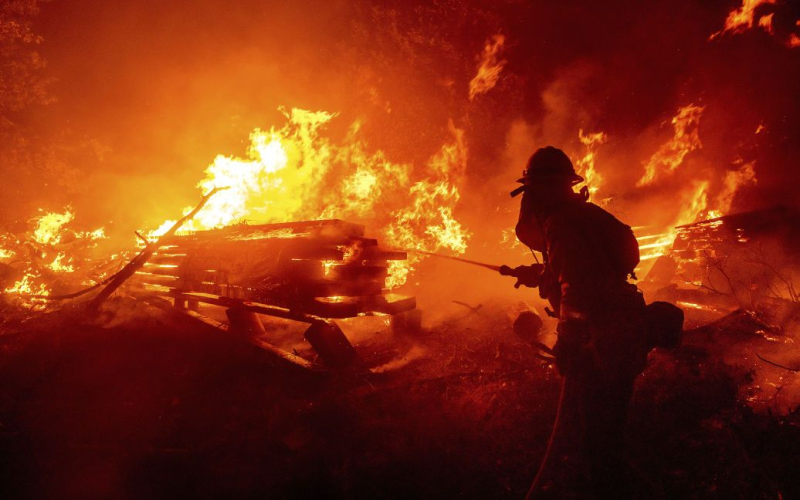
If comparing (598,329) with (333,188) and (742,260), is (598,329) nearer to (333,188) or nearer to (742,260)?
(333,188)

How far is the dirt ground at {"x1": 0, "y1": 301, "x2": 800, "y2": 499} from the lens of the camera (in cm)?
337

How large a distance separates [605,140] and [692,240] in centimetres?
549

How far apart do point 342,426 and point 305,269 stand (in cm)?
251

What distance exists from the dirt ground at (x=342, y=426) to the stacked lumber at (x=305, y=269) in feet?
3.29

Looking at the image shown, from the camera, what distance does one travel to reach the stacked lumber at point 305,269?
5.64 m

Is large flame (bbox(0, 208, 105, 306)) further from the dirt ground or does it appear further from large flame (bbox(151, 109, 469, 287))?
the dirt ground

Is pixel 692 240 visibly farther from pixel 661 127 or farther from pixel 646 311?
pixel 646 311

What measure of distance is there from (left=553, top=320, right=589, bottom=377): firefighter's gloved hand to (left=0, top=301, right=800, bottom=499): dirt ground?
1.44 m

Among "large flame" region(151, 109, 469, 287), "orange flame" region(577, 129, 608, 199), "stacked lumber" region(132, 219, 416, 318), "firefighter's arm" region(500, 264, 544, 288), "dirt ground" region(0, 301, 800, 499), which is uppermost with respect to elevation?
"orange flame" region(577, 129, 608, 199)

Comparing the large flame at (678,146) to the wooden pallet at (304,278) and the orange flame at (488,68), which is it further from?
the wooden pallet at (304,278)

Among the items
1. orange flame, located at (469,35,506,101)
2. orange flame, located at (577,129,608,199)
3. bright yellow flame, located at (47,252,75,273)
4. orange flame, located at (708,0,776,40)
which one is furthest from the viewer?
orange flame, located at (708,0,776,40)

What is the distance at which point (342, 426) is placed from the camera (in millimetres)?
4289

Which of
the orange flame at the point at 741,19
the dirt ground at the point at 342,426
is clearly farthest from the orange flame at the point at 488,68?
the orange flame at the point at 741,19

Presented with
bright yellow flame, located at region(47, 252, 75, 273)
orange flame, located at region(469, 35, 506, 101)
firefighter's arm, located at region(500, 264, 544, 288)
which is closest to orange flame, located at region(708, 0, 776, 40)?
orange flame, located at region(469, 35, 506, 101)
